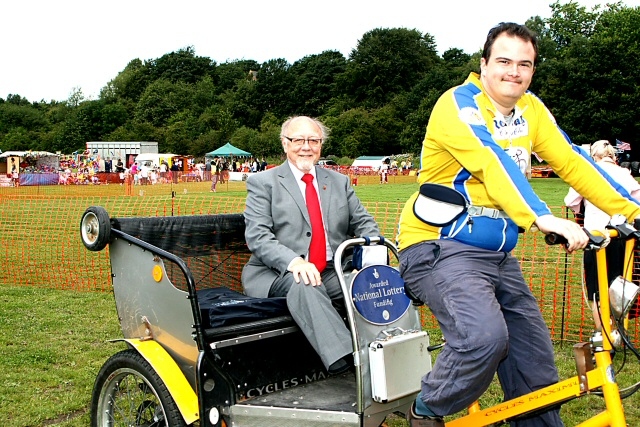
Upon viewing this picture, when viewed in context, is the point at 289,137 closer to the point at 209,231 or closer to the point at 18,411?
the point at 209,231

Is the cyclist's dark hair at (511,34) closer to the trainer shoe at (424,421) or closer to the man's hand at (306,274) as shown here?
the man's hand at (306,274)

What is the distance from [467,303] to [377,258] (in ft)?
2.73

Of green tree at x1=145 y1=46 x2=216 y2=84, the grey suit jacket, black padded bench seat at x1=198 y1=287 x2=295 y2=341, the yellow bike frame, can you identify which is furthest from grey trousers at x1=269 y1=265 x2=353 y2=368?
green tree at x1=145 y1=46 x2=216 y2=84

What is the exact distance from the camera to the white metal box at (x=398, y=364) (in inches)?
119

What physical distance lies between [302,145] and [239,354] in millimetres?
1322

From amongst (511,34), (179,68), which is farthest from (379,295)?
(179,68)

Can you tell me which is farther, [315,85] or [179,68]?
[179,68]

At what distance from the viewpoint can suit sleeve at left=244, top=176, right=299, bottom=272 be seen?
3.61 meters

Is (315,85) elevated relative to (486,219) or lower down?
elevated

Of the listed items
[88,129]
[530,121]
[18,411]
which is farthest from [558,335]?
[88,129]

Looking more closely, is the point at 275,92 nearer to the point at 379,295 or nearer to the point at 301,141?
the point at 301,141

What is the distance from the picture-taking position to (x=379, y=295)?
10.8ft

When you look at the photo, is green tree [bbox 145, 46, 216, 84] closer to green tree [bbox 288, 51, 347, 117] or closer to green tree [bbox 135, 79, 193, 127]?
green tree [bbox 135, 79, 193, 127]

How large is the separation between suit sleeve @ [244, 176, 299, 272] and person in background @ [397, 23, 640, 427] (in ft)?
2.73
